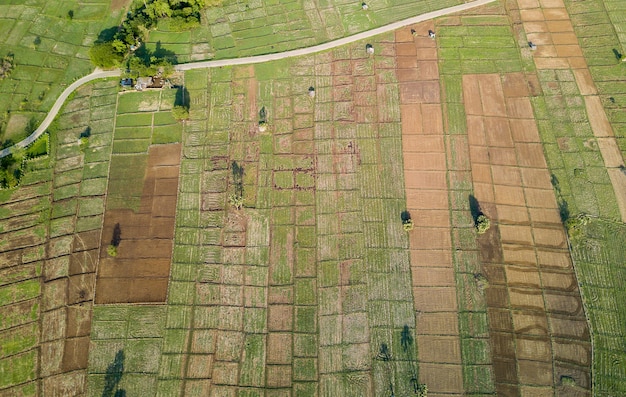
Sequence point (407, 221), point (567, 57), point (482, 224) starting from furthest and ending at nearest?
point (567, 57) < point (407, 221) < point (482, 224)

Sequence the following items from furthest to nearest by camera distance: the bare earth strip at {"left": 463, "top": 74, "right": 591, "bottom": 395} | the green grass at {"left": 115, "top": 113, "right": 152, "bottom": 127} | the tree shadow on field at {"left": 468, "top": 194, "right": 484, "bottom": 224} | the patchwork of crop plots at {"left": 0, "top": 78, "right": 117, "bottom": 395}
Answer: the green grass at {"left": 115, "top": 113, "right": 152, "bottom": 127}
the tree shadow on field at {"left": 468, "top": 194, "right": 484, "bottom": 224}
the patchwork of crop plots at {"left": 0, "top": 78, "right": 117, "bottom": 395}
the bare earth strip at {"left": 463, "top": 74, "right": 591, "bottom": 395}

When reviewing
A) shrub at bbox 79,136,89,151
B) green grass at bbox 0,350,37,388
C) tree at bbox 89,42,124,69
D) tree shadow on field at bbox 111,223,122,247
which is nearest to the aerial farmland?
green grass at bbox 0,350,37,388

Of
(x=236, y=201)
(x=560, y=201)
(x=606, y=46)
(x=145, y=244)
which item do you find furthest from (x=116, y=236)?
(x=606, y=46)

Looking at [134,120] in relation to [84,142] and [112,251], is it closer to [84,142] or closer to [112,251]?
[84,142]

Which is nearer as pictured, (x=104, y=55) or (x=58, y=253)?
(x=58, y=253)

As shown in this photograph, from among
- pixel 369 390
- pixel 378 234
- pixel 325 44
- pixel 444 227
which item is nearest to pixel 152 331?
pixel 369 390

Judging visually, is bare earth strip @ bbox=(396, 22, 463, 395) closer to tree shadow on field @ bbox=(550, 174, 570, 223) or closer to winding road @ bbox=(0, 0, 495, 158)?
winding road @ bbox=(0, 0, 495, 158)
